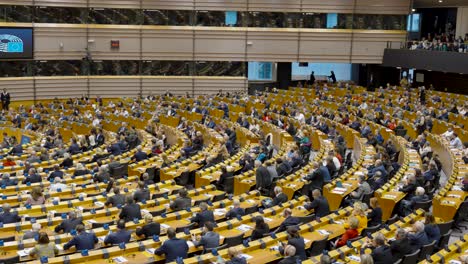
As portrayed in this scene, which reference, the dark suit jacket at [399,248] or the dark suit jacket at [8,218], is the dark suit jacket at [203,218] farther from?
the dark suit jacket at [399,248]

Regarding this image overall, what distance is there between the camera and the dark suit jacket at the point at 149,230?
12.9 m

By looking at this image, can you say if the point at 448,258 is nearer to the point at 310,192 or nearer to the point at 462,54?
the point at 310,192

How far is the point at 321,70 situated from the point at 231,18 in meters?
8.52

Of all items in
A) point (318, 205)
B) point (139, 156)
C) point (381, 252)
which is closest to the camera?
point (381, 252)

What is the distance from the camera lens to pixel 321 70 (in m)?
47.0

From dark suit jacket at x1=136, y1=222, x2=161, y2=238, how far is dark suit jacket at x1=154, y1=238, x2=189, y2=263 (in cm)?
127

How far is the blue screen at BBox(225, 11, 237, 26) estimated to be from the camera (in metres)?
42.8

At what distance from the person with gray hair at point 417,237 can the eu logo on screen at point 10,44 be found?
3145cm

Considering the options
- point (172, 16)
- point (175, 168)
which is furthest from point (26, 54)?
point (175, 168)

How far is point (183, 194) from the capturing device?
15.2 m

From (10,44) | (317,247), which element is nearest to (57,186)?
(317,247)

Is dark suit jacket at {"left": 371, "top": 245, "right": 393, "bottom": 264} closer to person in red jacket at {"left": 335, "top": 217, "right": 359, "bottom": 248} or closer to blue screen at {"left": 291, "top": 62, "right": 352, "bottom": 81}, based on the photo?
person in red jacket at {"left": 335, "top": 217, "right": 359, "bottom": 248}

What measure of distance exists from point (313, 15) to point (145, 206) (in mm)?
30638

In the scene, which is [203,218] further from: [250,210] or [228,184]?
[228,184]
